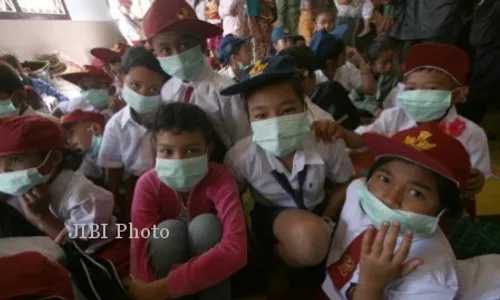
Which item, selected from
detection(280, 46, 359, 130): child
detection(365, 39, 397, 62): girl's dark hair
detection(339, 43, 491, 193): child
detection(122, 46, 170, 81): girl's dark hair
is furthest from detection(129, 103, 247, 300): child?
detection(365, 39, 397, 62): girl's dark hair

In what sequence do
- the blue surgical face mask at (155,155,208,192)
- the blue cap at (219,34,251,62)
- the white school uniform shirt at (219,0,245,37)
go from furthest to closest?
1. the white school uniform shirt at (219,0,245,37)
2. the blue cap at (219,34,251,62)
3. the blue surgical face mask at (155,155,208,192)

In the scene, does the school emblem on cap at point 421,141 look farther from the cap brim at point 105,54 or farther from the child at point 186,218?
the cap brim at point 105,54

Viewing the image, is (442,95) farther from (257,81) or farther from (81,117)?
(81,117)

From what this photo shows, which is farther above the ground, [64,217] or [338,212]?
[64,217]

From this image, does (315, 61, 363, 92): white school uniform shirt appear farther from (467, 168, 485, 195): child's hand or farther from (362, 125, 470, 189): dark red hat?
(362, 125, 470, 189): dark red hat

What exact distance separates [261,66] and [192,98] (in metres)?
0.52

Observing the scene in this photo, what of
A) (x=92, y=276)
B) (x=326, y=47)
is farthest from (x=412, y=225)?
(x=326, y=47)

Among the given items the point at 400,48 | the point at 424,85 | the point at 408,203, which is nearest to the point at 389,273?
the point at 408,203

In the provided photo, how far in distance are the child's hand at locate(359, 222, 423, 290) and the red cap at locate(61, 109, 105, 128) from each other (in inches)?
67.8

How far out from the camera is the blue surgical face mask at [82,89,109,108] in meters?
2.33

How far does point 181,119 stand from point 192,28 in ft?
1.95

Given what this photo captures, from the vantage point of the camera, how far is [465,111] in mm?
2871

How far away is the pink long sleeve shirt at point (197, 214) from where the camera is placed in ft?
3.82

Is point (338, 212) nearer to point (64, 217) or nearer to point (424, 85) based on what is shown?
point (424, 85)
